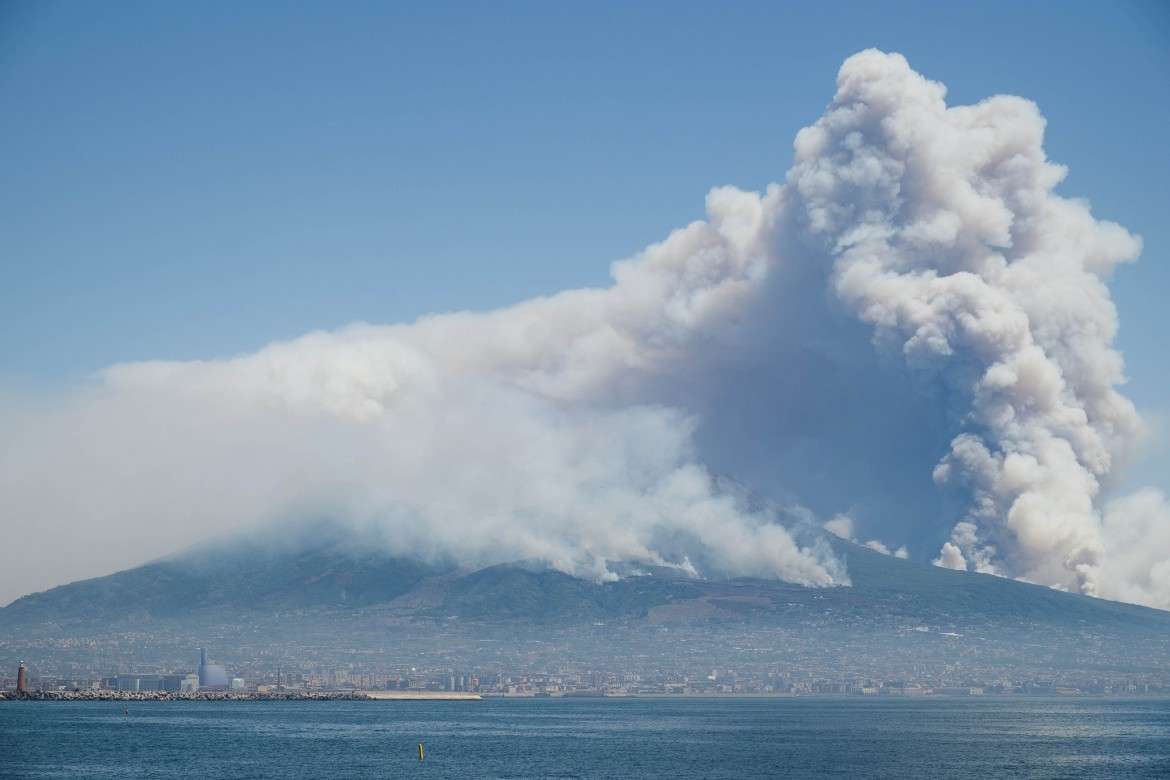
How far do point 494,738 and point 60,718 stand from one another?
67.4 meters

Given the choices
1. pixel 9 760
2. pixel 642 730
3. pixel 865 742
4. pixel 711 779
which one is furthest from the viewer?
pixel 642 730

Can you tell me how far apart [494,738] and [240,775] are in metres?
48.8

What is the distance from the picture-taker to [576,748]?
12925 cm

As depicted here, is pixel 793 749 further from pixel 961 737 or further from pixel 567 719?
pixel 567 719

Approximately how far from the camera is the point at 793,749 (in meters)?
129

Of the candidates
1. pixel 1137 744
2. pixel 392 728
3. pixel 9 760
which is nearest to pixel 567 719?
pixel 392 728

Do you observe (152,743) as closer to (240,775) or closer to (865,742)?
(240,775)

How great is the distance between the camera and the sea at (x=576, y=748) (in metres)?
104

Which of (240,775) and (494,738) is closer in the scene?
(240,775)

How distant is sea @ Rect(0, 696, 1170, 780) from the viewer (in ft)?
342

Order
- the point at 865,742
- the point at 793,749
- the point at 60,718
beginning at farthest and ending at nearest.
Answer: the point at 60,718
the point at 865,742
the point at 793,749

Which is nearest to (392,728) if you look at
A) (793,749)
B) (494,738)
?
(494,738)

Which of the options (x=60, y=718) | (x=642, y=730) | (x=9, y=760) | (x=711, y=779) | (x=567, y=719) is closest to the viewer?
(x=711, y=779)

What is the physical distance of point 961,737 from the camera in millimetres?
146500
